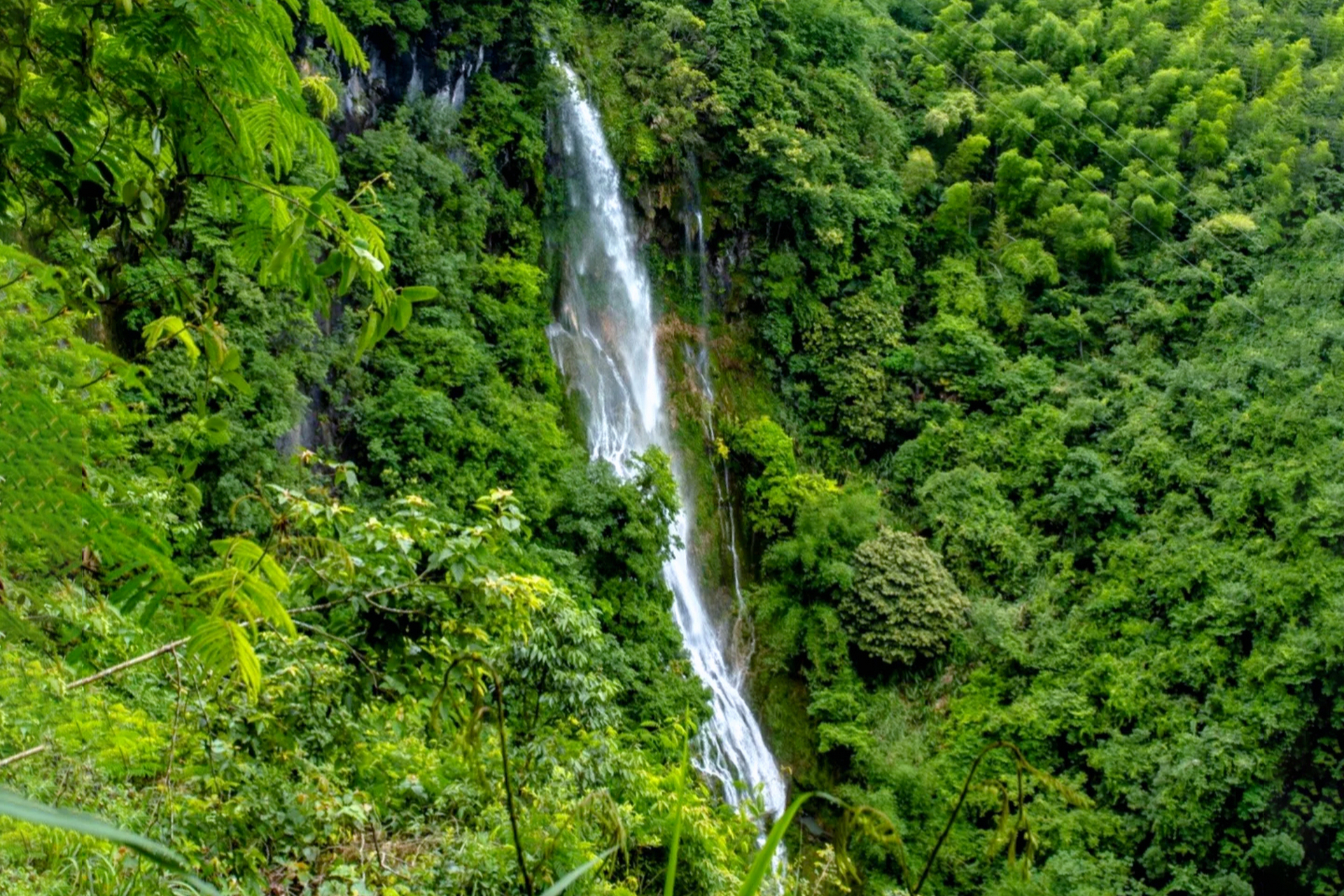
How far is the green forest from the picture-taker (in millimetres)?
1744

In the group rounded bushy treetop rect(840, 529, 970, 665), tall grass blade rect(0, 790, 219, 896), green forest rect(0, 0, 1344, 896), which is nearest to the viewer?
tall grass blade rect(0, 790, 219, 896)

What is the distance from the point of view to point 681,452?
12.6m

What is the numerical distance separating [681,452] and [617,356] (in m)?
1.39

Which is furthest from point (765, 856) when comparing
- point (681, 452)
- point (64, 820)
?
point (681, 452)

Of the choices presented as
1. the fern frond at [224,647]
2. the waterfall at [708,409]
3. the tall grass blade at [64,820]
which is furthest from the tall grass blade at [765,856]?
the waterfall at [708,409]

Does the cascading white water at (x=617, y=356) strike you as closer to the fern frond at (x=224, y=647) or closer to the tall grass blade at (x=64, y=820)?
the fern frond at (x=224, y=647)

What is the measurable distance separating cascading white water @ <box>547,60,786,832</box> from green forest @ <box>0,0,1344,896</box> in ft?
0.75

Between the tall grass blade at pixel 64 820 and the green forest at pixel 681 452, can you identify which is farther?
the green forest at pixel 681 452

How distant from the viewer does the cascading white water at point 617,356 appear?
11.0 metres

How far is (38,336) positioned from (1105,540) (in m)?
11.4

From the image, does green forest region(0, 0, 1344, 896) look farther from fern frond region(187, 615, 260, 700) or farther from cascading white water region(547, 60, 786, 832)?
cascading white water region(547, 60, 786, 832)

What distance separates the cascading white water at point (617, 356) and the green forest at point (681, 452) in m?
0.23

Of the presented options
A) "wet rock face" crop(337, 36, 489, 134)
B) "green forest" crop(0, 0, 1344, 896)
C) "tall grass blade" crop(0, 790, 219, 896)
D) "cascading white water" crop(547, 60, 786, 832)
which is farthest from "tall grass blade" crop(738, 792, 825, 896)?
"cascading white water" crop(547, 60, 786, 832)

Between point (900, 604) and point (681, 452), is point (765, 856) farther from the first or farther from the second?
point (681, 452)
